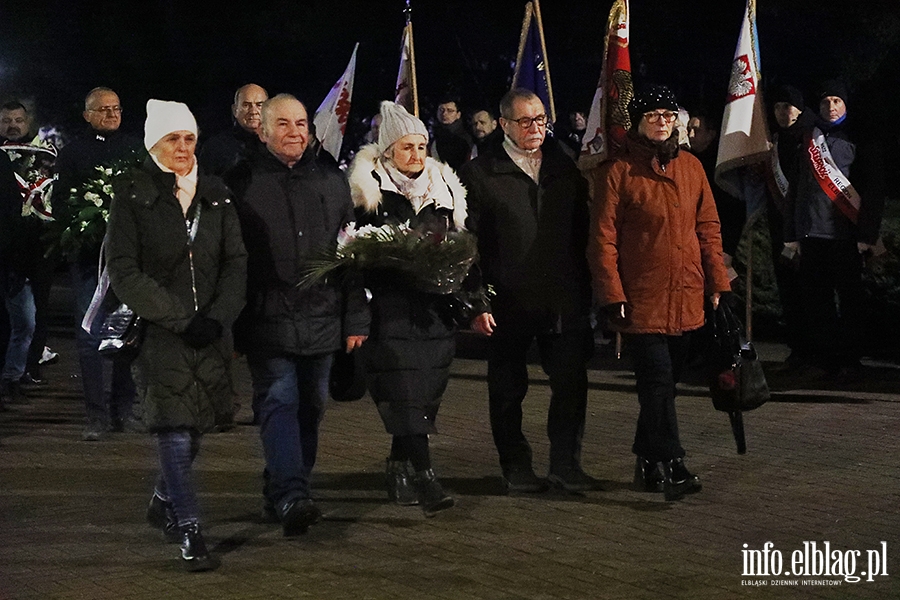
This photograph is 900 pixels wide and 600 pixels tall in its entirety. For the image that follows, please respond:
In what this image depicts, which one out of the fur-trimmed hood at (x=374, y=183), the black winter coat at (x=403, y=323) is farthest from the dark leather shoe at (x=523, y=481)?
the fur-trimmed hood at (x=374, y=183)

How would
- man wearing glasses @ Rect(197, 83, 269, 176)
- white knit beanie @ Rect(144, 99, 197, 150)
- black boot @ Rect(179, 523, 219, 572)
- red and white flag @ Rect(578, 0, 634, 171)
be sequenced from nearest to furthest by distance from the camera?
Result: black boot @ Rect(179, 523, 219, 572)
white knit beanie @ Rect(144, 99, 197, 150)
red and white flag @ Rect(578, 0, 634, 171)
man wearing glasses @ Rect(197, 83, 269, 176)

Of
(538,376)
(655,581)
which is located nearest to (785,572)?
(655,581)

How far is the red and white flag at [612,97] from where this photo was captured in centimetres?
899

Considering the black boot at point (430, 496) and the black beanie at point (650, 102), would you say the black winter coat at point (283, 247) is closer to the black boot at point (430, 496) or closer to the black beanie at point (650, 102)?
the black boot at point (430, 496)

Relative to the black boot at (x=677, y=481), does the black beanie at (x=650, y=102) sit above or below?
above

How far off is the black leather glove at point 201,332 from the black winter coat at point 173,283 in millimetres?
26

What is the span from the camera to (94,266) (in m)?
10.1

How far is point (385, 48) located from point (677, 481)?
20894mm

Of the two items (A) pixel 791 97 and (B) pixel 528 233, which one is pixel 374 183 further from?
(A) pixel 791 97

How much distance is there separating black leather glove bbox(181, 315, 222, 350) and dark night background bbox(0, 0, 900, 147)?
9446 millimetres

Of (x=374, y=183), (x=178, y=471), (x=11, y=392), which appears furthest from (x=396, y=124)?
(x=11, y=392)

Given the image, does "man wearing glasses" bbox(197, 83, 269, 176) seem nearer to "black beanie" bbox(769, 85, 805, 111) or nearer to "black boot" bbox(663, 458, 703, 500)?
"black boot" bbox(663, 458, 703, 500)

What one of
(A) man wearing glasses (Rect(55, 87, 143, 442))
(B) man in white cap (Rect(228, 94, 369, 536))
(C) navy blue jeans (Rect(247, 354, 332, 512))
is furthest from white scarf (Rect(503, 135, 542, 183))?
(A) man wearing glasses (Rect(55, 87, 143, 442))

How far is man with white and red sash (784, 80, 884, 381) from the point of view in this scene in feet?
38.3
